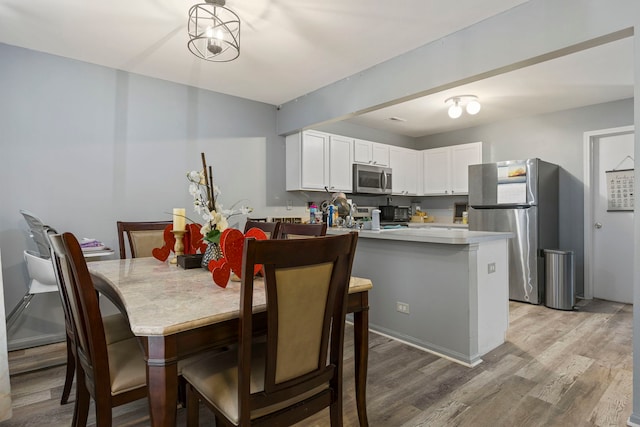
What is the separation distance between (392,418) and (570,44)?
2.33m

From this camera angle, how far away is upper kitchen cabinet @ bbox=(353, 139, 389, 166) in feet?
16.4

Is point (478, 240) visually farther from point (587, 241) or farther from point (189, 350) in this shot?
point (587, 241)

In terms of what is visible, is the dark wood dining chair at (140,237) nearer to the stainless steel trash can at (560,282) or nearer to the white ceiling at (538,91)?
the white ceiling at (538,91)

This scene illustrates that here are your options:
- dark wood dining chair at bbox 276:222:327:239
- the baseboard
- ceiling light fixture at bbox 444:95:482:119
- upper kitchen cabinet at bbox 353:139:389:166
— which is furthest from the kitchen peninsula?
the baseboard

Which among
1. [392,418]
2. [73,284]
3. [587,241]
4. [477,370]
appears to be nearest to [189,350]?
[73,284]

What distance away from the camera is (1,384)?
1.81 meters

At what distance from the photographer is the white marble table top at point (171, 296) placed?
108 cm

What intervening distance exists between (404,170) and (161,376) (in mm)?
5168

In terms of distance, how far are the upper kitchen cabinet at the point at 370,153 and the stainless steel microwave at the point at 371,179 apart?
4.2 inches

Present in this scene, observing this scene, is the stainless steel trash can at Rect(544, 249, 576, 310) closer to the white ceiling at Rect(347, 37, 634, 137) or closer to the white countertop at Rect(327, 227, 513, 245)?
the white countertop at Rect(327, 227, 513, 245)

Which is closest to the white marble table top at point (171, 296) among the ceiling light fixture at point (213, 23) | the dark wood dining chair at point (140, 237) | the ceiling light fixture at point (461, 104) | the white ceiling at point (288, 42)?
the dark wood dining chair at point (140, 237)

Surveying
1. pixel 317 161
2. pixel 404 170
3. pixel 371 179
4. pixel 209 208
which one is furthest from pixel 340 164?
pixel 209 208

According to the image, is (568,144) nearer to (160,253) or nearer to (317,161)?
(317,161)

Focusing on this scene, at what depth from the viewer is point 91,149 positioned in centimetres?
319
